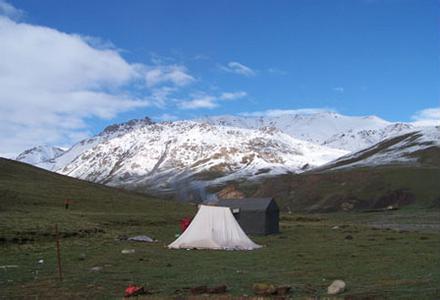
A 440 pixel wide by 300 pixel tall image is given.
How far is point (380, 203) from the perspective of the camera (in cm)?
14425

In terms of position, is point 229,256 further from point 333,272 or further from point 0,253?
point 0,253

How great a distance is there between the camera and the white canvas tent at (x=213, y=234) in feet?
133

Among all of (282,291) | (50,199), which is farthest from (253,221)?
(282,291)

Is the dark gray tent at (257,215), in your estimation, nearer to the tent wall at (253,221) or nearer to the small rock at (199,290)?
the tent wall at (253,221)

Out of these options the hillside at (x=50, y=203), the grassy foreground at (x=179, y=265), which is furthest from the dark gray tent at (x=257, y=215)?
the hillside at (x=50, y=203)

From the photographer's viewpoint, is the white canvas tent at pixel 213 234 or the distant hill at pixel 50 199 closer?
the white canvas tent at pixel 213 234

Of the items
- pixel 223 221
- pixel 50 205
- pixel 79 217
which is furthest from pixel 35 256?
pixel 50 205

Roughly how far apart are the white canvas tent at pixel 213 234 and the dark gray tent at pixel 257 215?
14536mm

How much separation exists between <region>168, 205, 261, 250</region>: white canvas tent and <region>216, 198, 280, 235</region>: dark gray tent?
1454cm

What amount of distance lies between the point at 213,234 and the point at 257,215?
1709 cm

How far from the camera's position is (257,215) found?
57906 mm

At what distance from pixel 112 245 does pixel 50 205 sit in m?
36.7

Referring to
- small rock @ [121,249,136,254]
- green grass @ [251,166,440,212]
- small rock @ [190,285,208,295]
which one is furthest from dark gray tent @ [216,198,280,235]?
green grass @ [251,166,440,212]

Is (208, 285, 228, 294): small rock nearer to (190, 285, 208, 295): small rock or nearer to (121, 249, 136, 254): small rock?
(190, 285, 208, 295): small rock
